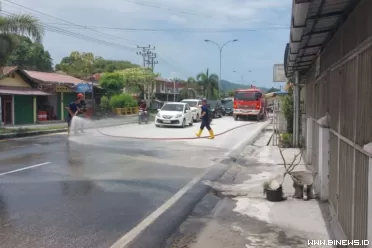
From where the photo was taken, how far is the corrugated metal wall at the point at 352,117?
12.6 ft

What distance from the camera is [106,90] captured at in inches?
1864

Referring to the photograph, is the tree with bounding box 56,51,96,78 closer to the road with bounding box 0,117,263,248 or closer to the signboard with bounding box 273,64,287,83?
the signboard with bounding box 273,64,287,83

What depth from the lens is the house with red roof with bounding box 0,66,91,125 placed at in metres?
33.0

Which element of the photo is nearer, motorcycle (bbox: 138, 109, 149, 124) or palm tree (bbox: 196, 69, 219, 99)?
motorcycle (bbox: 138, 109, 149, 124)

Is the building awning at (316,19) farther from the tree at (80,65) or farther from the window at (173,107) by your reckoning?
the tree at (80,65)

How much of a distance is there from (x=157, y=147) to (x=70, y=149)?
306 centimetres

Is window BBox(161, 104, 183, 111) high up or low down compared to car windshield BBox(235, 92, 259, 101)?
down

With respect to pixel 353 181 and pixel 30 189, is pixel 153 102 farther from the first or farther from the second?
pixel 353 181

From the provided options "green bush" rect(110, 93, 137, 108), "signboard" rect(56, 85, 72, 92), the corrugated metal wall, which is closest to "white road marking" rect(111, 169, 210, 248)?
the corrugated metal wall

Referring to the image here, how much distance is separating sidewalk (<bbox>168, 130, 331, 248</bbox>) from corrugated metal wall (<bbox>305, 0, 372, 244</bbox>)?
1.77 ft

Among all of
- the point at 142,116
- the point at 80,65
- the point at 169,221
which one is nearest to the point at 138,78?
the point at 80,65

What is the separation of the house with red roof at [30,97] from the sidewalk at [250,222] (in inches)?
1029

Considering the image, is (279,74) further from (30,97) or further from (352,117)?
(30,97)

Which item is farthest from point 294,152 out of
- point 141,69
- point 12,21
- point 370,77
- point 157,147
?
point 141,69
